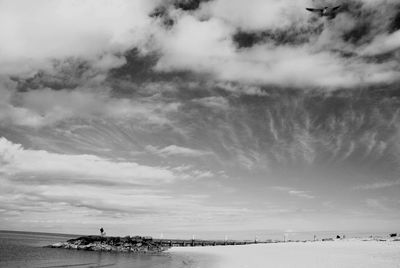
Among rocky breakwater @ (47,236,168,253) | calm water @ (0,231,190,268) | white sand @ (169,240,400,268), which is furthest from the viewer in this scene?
rocky breakwater @ (47,236,168,253)

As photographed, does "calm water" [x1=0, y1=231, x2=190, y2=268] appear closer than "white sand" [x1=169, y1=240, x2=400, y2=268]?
No

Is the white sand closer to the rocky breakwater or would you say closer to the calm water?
the calm water

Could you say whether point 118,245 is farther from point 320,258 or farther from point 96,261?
point 320,258

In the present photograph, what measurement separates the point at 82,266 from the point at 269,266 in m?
33.4

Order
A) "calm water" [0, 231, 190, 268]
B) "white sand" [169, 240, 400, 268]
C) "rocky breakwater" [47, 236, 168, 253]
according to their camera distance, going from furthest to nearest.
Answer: "rocky breakwater" [47, 236, 168, 253] < "calm water" [0, 231, 190, 268] < "white sand" [169, 240, 400, 268]

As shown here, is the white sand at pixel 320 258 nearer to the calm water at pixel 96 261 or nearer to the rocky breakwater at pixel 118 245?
the calm water at pixel 96 261

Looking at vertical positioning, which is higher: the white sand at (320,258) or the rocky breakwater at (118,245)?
the white sand at (320,258)

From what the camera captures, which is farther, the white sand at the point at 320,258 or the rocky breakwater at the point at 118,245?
the rocky breakwater at the point at 118,245

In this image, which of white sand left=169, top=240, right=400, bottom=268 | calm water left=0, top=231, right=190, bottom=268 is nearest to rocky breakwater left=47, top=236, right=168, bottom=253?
calm water left=0, top=231, right=190, bottom=268

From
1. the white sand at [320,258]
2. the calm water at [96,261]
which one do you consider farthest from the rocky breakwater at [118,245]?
the white sand at [320,258]

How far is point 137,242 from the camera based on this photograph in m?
93.3

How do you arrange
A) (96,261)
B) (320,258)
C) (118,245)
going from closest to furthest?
1. (320,258)
2. (96,261)
3. (118,245)

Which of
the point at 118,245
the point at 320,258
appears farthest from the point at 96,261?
the point at 320,258

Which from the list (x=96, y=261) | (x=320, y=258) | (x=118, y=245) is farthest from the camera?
(x=118, y=245)
